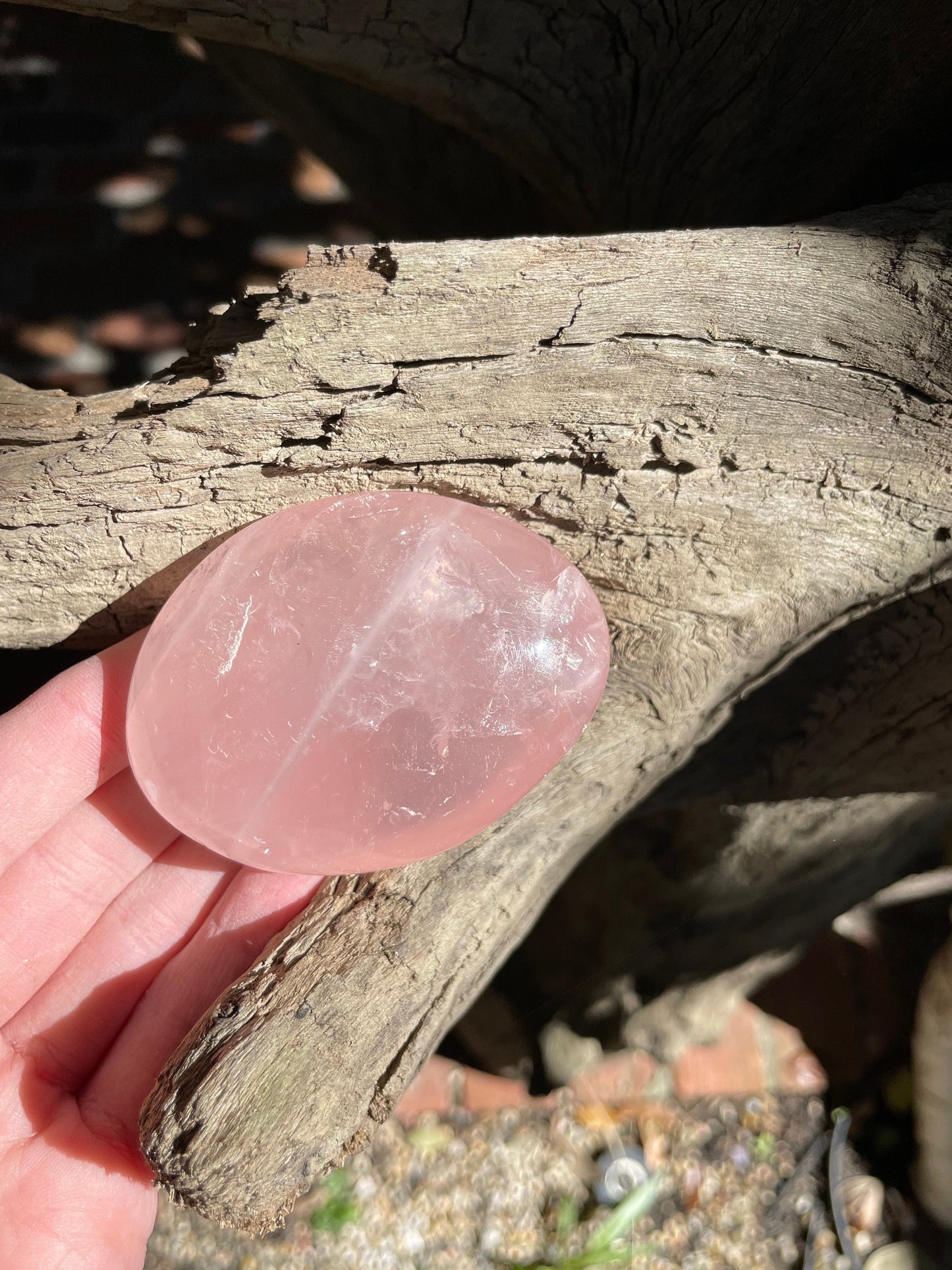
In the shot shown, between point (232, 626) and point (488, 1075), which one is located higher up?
point (232, 626)

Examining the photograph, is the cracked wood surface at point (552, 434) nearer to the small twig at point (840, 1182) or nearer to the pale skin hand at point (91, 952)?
Result: the pale skin hand at point (91, 952)

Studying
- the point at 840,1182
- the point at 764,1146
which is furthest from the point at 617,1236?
the point at 840,1182

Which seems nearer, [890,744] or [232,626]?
[232,626]

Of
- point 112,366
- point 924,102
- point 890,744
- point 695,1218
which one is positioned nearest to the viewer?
point 924,102

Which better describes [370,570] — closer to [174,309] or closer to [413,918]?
[413,918]

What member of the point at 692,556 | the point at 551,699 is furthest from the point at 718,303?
the point at 551,699

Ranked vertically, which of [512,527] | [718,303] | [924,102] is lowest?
[512,527]

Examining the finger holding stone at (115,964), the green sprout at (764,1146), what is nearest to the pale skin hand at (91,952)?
the finger holding stone at (115,964)
